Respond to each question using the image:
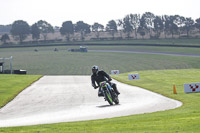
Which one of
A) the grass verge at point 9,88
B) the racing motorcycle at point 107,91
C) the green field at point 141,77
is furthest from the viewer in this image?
the grass verge at point 9,88

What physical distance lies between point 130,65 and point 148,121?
65.9m

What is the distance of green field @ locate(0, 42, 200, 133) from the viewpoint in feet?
38.8

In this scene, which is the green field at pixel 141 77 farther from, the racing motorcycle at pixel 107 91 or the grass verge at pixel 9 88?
the racing motorcycle at pixel 107 91

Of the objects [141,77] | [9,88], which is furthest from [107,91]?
[141,77]

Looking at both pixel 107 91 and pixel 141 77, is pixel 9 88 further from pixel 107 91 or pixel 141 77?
pixel 141 77

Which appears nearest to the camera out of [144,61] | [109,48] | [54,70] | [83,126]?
[83,126]

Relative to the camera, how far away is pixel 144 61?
3342 inches

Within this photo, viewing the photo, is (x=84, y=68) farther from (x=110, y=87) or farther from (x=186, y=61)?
(x=110, y=87)

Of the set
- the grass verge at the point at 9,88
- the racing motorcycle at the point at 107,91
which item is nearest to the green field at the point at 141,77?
the grass verge at the point at 9,88

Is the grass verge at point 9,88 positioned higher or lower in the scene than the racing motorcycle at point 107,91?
lower

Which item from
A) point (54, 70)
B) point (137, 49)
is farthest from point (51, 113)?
point (137, 49)

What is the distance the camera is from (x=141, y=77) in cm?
A: 4862

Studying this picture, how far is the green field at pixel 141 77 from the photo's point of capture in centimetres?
1182

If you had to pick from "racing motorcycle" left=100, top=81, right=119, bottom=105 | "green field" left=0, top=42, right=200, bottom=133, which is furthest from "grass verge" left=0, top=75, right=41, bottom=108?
"racing motorcycle" left=100, top=81, right=119, bottom=105
